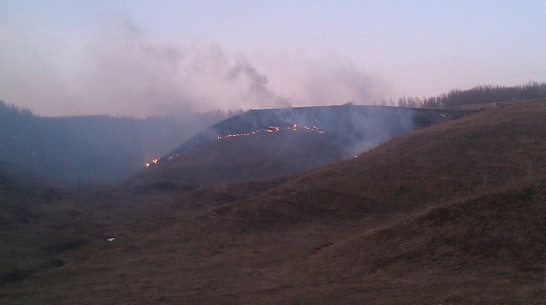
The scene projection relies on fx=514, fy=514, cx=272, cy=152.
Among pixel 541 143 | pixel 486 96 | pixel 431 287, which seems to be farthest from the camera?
pixel 486 96

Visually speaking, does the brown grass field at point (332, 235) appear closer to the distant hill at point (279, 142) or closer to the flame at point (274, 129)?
the distant hill at point (279, 142)

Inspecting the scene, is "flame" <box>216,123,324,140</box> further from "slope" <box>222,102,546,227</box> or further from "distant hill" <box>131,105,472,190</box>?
"slope" <box>222,102,546,227</box>

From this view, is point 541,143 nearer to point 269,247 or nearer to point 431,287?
point 269,247

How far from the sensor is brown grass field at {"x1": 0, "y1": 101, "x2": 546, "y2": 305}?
1152 cm

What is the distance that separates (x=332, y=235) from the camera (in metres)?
21.2

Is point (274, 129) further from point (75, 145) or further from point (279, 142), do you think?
point (75, 145)

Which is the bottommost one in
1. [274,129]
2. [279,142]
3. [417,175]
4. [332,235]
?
[332,235]

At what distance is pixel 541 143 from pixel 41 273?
2384cm

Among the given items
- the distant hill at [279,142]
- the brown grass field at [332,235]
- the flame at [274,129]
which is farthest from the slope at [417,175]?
the flame at [274,129]

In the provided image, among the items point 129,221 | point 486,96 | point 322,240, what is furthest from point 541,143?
point 486,96

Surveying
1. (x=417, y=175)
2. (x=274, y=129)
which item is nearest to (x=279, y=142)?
(x=274, y=129)

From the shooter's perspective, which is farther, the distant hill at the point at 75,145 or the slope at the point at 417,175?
the distant hill at the point at 75,145

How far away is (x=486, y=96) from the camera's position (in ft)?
244

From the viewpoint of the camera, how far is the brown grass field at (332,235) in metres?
11.5
